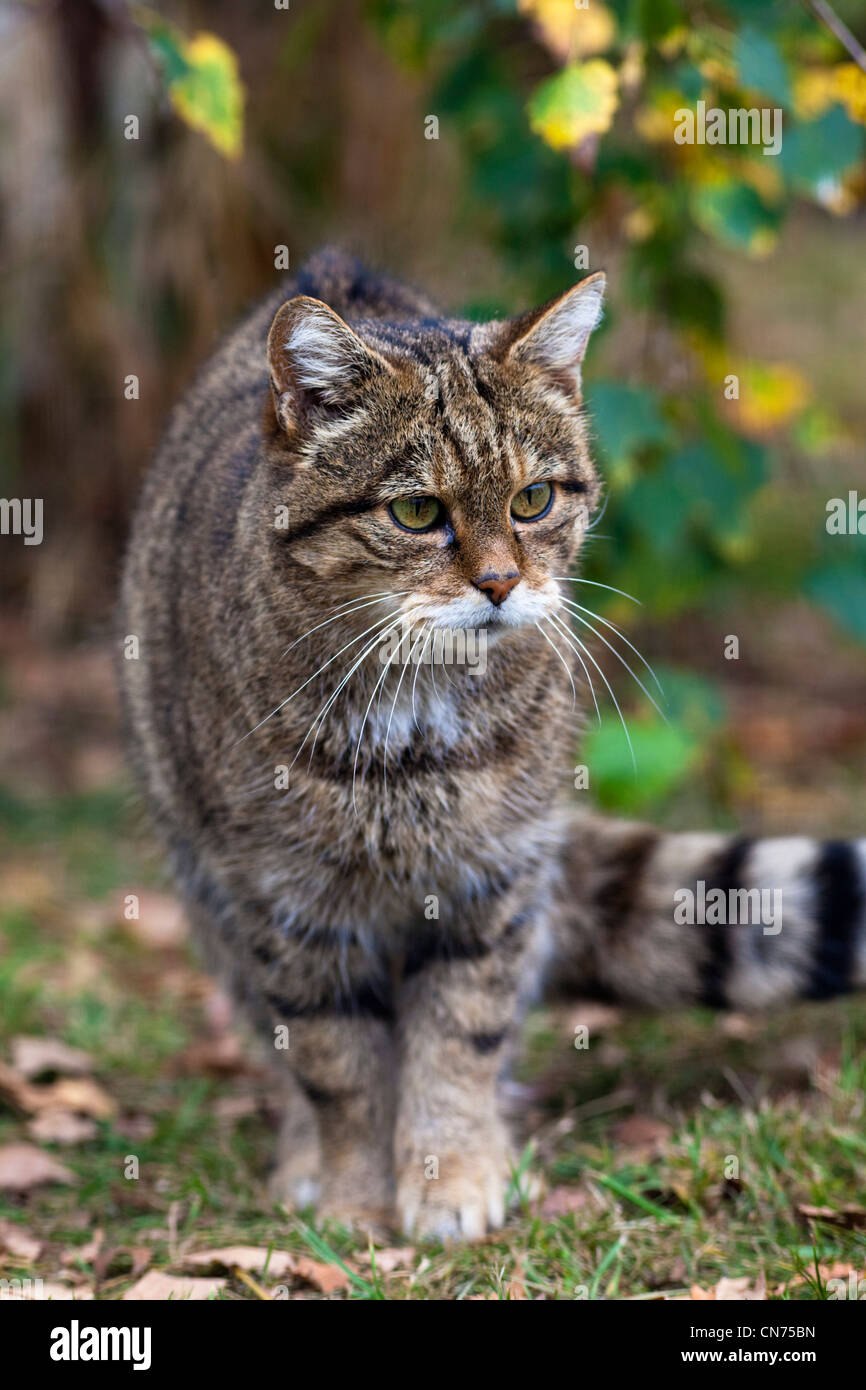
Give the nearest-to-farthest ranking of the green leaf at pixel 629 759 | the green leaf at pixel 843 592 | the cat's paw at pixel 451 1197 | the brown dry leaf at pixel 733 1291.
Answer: the brown dry leaf at pixel 733 1291 → the cat's paw at pixel 451 1197 → the green leaf at pixel 629 759 → the green leaf at pixel 843 592

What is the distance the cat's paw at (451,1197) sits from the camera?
2762mm

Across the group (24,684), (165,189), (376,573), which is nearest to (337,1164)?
(376,573)

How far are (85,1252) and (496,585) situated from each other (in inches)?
55.7

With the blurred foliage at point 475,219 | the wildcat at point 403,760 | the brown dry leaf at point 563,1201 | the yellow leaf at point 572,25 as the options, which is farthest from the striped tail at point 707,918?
the yellow leaf at point 572,25

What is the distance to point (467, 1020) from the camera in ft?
9.45

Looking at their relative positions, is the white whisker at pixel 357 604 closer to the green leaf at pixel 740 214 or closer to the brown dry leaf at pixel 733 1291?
the brown dry leaf at pixel 733 1291

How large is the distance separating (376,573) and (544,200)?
190 cm

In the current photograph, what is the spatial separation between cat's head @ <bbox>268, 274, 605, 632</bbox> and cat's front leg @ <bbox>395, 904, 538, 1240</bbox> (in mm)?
737

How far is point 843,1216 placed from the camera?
2.58m

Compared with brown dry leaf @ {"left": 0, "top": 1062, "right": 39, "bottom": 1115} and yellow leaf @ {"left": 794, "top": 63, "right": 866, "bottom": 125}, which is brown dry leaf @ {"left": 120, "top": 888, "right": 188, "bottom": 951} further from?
yellow leaf @ {"left": 794, "top": 63, "right": 866, "bottom": 125}

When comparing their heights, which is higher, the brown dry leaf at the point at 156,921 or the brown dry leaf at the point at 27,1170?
the brown dry leaf at the point at 156,921

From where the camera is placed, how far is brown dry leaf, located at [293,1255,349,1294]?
8.16 ft

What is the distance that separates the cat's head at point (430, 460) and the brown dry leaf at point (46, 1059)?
1.58 m

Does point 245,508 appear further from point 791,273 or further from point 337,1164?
point 791,273
